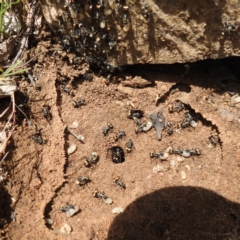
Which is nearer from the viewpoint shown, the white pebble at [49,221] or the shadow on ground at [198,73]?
the white pebble at [49,221]

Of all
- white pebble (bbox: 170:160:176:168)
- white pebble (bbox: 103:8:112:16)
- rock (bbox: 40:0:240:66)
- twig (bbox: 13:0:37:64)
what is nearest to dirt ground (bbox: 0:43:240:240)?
white pebble (bbox: 170:160:176:168)

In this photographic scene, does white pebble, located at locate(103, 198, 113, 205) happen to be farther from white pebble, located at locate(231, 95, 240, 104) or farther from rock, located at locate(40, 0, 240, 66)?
white pebble, located at locate(231, 95, 240, 104)

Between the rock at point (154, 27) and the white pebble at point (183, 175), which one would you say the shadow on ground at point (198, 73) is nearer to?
the rock at point (154, 27)

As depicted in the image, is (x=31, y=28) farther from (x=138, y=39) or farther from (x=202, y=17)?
(x=202, y=17)

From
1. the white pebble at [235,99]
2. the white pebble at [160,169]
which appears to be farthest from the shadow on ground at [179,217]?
the white pebble at [235,99]

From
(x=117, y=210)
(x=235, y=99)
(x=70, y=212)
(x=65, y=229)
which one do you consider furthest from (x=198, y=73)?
(x=65, y=229)

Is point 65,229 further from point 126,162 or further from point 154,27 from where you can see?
point 154,27
